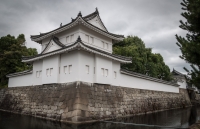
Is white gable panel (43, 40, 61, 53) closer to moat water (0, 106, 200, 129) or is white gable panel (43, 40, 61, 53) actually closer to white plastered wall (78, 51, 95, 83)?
white plastered wall (78, 51, 95, 83)

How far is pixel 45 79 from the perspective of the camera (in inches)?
501

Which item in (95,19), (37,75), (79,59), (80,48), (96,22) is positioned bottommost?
(37,75)

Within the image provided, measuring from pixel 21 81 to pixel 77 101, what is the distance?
9251 mm

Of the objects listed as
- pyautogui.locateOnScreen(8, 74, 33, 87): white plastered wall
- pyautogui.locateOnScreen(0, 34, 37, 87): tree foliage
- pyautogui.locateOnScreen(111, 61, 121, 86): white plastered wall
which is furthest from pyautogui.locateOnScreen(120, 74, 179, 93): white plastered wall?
pyautogui.locateOnScreen(0, 34, 37, 87): tree foliage

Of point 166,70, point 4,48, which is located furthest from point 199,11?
point 4,48

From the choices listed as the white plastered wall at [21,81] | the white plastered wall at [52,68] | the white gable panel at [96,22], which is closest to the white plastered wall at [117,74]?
the white gable panel at [96,22]

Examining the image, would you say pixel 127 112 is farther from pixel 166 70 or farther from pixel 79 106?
pixel 166 70

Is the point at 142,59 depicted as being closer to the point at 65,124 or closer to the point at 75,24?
the point at 75,24

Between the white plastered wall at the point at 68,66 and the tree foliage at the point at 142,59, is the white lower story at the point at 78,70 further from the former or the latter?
the tree foliage at the point at 142,59

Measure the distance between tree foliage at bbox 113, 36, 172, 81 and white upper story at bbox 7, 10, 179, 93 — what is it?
229 inches

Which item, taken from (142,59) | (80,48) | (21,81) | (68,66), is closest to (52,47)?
(68,66)

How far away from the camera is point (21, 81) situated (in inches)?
648

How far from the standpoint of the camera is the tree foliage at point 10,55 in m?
21.4

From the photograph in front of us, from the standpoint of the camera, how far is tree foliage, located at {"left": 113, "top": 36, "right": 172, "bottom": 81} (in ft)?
72.1
